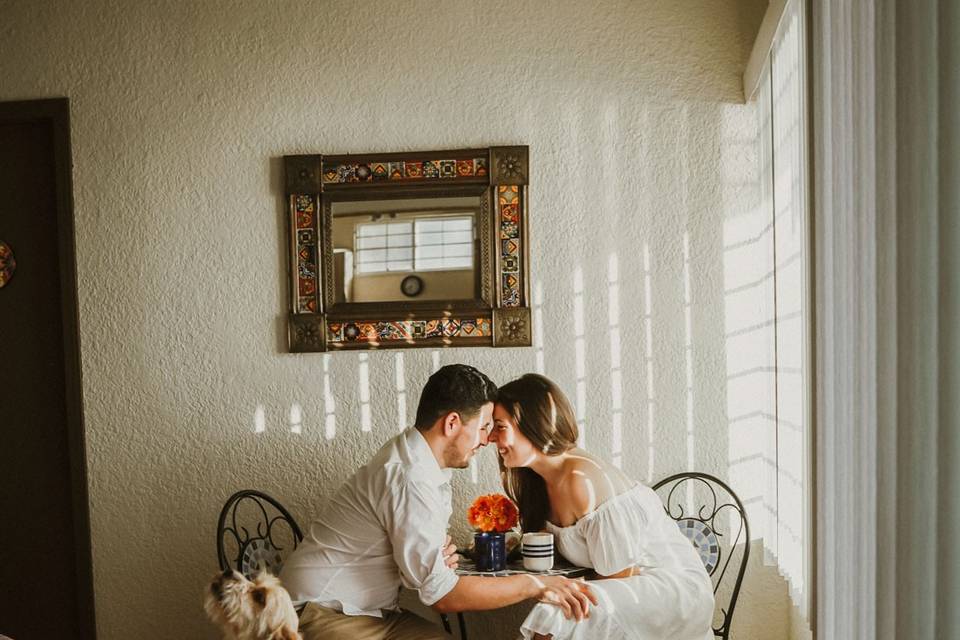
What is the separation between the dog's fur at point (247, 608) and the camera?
2039 mm

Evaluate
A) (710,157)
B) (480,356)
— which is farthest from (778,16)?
(480,356)

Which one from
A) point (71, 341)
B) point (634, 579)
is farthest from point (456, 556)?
point (71, 341)

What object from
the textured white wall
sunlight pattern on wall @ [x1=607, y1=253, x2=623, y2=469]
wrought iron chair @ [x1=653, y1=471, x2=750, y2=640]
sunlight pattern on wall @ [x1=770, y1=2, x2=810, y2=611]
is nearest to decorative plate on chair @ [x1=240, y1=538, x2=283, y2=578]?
the textured white wall

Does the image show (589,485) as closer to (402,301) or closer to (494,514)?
(494,514)

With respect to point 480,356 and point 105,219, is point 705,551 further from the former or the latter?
point 105,219

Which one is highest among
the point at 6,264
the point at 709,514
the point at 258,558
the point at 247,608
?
the point at 6,264

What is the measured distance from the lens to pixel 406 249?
3396 mm

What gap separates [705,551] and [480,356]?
1150 mm

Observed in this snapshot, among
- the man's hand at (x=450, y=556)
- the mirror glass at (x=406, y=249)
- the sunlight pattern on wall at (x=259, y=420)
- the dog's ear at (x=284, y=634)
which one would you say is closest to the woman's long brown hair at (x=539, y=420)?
the man's hand at (x=450, y=556)

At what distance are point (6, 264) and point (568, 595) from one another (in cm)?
282

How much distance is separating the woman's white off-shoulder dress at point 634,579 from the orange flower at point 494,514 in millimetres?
131

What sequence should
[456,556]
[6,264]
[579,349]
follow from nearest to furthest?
1. [456,556]
2. [579,349]
3. [6,264]

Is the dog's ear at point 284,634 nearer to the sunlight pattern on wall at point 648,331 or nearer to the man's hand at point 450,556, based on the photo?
the man's hand at point 450,556

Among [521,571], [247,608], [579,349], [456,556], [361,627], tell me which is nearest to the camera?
[247,608]
